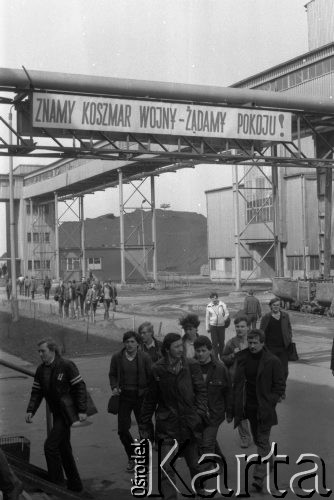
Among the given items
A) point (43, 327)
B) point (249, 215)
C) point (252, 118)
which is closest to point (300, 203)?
point (249, 215)

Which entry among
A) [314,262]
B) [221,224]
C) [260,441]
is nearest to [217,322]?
[260,441]

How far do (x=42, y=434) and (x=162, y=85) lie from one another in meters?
8.68

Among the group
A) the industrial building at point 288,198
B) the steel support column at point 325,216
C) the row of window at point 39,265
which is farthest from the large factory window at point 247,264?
the steel support column at point 325,216

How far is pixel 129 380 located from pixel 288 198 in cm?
4239

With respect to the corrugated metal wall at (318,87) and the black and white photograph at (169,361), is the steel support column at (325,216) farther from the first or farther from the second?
the corrugated metal wall at (318,87)

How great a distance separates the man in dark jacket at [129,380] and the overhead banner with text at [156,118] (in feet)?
26.2

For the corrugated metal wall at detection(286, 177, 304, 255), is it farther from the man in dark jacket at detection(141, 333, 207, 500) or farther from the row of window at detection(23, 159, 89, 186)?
the man in dark jacket at detection(141, 333, 207, 500)

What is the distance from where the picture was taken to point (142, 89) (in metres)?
15.6

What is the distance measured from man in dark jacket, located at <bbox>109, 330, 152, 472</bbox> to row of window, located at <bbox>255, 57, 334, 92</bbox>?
114 feet

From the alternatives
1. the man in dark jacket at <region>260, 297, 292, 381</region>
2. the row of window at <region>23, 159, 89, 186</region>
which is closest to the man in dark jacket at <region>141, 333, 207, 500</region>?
the man in dark jacket at <region>260, 297, 292, 381</region>

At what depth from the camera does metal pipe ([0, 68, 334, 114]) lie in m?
14.5

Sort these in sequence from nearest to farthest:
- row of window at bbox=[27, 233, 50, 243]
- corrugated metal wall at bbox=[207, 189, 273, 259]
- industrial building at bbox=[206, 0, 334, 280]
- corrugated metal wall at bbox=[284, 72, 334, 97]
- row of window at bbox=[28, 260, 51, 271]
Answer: corrugated metal wall at bbox=[284, 72, 334, 97] → industrial building at bbox=[206, 0, 334, 280] → corrugated metal wall at bbox=[207, 189, 273, 259] → row of window at bbox=[28, 260, 51, 271] → row of window at bbox=[27, 233, 50, 243]

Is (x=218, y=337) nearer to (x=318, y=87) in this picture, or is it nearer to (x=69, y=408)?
(x=69, y=408)

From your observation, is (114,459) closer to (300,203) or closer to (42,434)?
(42,434)
